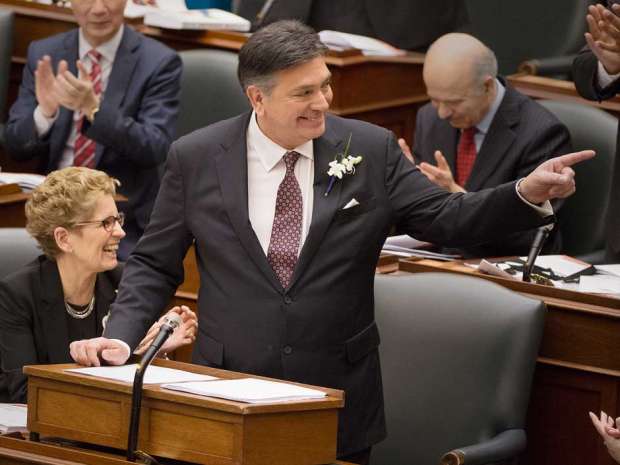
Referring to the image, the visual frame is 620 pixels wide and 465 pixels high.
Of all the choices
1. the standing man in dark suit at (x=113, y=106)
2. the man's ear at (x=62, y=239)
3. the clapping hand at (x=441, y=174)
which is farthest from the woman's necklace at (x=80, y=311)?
the standing man in dark suit at (x=113, y=106)

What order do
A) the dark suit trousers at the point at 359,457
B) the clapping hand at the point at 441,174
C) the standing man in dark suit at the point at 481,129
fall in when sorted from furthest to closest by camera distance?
the standing man in dark suit at the point at 481,129 < the clapping hand at the point at 441,174 < the dark suit trousers at the point at 359,457

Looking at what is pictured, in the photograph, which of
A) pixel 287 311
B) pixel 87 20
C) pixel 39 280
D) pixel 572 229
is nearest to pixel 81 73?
pixel 87 20

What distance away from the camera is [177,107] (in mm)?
4992

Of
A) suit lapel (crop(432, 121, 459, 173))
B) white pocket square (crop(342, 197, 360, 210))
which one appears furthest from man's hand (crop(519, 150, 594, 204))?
suit lapel (crop(432, 121, 459, 173))

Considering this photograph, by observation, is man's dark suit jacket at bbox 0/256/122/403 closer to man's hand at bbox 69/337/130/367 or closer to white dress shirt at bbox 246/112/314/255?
man's hand at bbox 69/337/130/367

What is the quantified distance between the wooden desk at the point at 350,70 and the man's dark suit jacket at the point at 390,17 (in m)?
0.16

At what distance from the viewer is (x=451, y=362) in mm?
3459

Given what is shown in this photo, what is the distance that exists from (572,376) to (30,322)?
4.57ft

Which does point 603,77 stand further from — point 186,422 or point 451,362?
point 186,422

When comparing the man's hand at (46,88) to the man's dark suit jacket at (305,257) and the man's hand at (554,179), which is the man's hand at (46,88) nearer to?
the man's dark suit jacket at (305,257)

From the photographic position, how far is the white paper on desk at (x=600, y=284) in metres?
3.57

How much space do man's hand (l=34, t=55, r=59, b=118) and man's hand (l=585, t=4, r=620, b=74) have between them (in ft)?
6.99

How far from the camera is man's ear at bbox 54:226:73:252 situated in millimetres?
3590

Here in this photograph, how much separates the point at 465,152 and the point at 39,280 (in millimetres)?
1632
